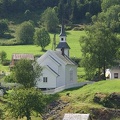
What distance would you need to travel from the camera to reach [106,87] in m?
71.0

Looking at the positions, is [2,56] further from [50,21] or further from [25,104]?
[25,104]

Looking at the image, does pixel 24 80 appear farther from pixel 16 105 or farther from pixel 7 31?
pixel 7 31

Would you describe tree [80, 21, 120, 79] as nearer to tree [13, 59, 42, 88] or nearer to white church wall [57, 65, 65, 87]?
white church wall [57, 65, 65, 87]

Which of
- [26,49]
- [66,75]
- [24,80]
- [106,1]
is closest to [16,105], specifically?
[24,80]

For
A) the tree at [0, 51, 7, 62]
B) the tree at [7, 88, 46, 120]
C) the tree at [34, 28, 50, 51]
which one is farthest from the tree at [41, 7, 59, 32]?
the tree at [7, 88, 46, 120]

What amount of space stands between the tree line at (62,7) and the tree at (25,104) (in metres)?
111

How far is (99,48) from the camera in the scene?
83125mm

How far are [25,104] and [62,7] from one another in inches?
4821

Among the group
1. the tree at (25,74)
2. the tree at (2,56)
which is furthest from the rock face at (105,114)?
the tree at (2,56)

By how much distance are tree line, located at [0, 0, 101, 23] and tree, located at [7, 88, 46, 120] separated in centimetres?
11096

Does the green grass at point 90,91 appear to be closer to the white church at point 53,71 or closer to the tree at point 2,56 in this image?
the white church at point 53,71

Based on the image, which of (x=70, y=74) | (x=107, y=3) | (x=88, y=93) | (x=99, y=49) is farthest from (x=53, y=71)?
(x=107, y=3)

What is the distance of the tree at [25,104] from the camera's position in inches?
2461

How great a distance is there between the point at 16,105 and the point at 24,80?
1232 centimetres
